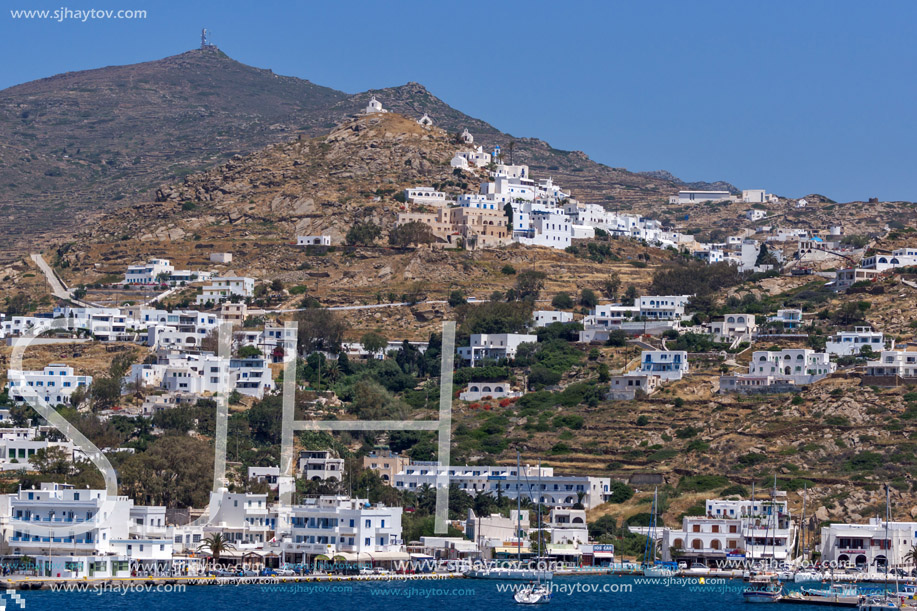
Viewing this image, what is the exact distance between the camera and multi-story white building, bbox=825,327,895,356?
295 ft

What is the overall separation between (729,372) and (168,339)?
1367 inches

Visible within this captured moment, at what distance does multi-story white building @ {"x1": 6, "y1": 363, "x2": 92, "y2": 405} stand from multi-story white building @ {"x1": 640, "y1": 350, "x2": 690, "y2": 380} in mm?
31612

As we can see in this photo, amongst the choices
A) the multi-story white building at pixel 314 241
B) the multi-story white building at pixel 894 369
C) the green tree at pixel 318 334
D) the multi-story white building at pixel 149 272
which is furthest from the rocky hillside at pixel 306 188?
the multi-story white building at pixel 894 369

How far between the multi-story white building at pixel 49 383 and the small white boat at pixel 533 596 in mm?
35235

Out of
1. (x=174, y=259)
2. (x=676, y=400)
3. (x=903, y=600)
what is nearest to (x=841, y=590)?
(x=903, y=600)

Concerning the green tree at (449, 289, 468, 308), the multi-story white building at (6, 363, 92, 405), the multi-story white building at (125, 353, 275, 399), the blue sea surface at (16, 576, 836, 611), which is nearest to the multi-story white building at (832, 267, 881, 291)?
the green tree at (449, 289, 468, 308)

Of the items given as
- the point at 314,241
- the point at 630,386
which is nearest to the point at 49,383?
the point at 630,386

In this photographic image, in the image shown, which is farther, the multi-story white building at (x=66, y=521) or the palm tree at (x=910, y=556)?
Answer: the palm tree at (x=910, y=556)

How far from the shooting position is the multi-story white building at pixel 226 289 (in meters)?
107

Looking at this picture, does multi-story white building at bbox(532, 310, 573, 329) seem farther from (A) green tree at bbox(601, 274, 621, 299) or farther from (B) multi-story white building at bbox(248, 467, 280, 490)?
(B) multi-story white building at bbox(248, 467, 280, 490)

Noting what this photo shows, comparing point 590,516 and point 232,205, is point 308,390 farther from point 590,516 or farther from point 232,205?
point 232,205

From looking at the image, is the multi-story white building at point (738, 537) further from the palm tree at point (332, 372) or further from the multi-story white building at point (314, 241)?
the multi-story white building at point (314, 241)

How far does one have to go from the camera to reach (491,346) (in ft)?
321

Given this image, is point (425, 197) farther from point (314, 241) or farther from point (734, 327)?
point (734, 327)
